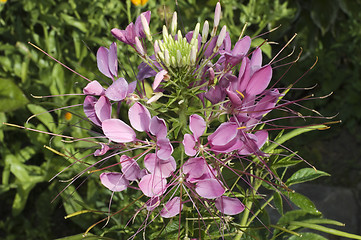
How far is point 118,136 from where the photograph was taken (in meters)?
0.70

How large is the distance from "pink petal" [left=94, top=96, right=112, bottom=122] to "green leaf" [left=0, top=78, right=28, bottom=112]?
3.47 ft

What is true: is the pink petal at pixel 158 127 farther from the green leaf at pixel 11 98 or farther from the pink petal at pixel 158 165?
the green leaf at pixel 11 98

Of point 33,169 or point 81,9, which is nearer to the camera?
point 33,169

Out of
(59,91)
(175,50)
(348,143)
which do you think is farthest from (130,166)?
(348,143)

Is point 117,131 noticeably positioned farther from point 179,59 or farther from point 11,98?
point 11,98

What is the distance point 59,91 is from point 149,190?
3.27 feet

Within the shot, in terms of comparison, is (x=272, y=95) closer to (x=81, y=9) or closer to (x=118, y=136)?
(x=118, y=136)

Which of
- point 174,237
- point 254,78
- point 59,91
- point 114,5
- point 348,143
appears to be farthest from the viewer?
point 348,143

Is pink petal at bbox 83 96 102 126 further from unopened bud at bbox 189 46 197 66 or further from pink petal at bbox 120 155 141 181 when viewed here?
unopened bud at bbox 189 46 197 66

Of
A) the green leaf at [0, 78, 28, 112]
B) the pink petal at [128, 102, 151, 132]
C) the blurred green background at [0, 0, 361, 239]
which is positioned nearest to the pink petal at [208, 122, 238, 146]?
the pink petal at [128, 102, 151, 132]

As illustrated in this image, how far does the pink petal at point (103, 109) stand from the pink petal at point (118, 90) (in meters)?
0.01

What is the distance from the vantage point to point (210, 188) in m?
0.69

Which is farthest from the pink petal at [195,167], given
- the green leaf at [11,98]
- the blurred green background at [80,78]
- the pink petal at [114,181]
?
the green leaf at [11,98]

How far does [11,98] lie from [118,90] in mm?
1097
